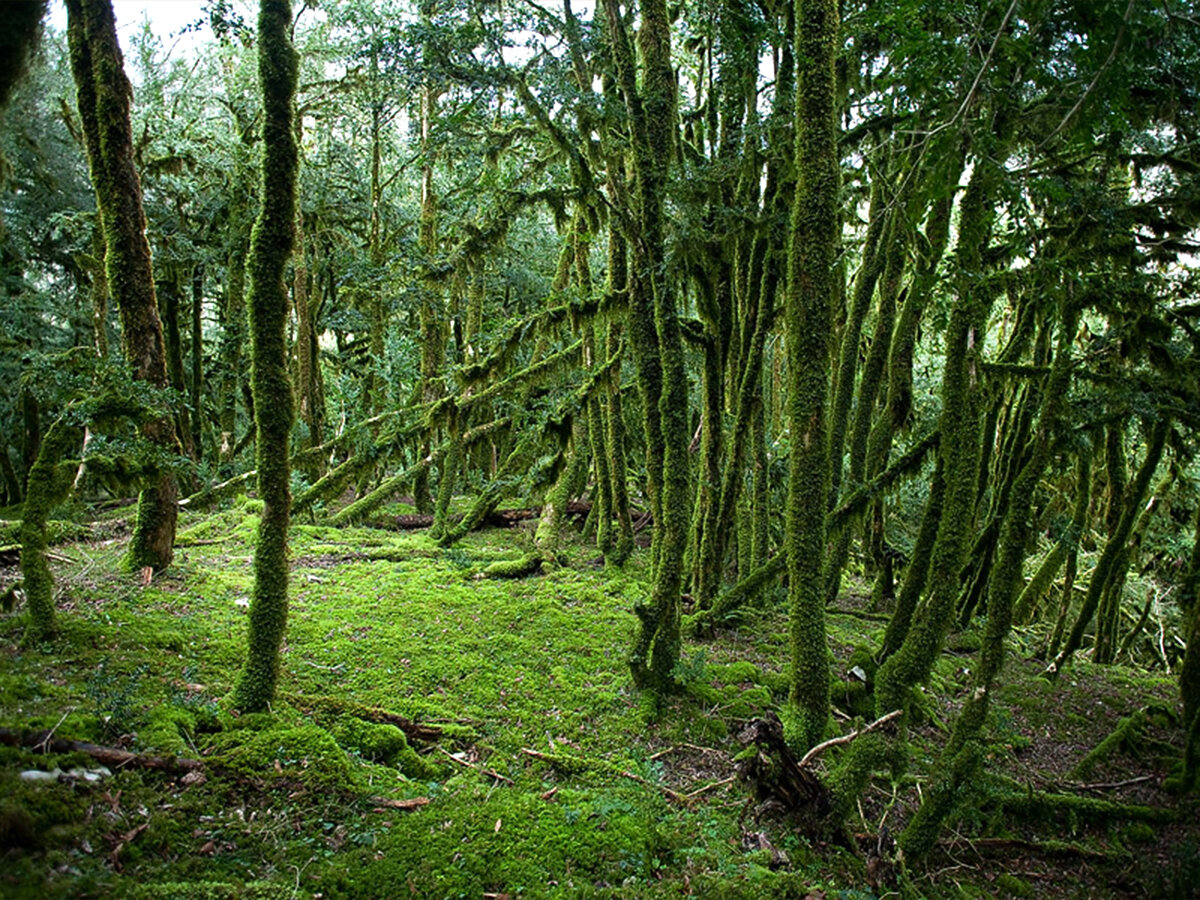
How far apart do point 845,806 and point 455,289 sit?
31.5 feet

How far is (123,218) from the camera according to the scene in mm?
6820

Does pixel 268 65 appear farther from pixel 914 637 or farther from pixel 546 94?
pixel 914 637

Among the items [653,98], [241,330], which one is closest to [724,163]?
[653,98]

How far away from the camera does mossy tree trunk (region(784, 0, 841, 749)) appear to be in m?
4.52

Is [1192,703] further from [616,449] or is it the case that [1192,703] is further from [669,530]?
[616,449]

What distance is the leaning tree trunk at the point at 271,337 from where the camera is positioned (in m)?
4.11

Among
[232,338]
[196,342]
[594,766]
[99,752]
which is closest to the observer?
[99,752]

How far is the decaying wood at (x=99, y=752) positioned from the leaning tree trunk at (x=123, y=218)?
3476mm

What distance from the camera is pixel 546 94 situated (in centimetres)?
638

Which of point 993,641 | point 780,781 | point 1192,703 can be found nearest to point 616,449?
point 993,641

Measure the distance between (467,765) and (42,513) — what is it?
358 cm

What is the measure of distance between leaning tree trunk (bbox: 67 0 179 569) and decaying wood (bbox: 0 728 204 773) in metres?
3.48

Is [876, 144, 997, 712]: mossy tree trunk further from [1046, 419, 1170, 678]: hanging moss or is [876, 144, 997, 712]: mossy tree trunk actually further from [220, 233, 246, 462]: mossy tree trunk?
[220, 233, 246, 462]: mossy tree trunk

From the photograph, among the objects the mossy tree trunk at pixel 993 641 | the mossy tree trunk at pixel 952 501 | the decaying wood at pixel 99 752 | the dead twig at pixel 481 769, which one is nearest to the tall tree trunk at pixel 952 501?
the mossy tree trunk at pixel 952 501
